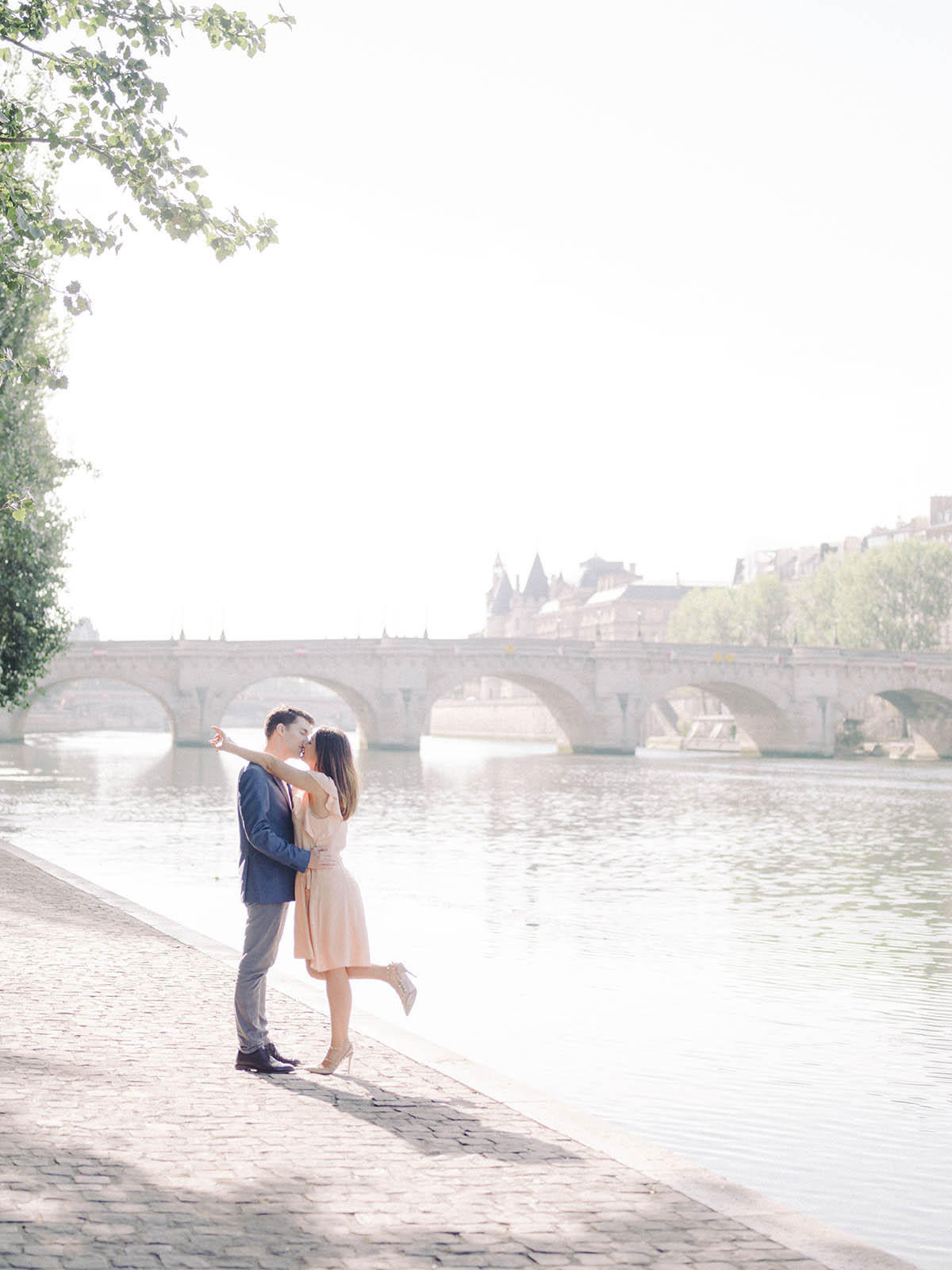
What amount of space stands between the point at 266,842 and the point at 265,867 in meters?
0.27

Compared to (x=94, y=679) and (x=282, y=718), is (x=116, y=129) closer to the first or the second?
(x=282, y=718)

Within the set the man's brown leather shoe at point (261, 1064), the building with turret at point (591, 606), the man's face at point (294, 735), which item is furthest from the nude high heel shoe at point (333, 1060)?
the building with turret at point (591, 606)

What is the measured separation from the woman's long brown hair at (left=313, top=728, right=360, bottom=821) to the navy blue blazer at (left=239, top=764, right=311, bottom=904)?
29 centimetres

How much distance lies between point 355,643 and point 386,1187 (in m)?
75.0

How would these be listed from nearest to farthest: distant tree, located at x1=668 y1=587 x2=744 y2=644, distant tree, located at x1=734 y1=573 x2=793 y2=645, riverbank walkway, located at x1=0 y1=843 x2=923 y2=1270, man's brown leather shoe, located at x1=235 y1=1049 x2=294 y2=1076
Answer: riverbank walkway, located at x1=0 y1=843 x2=923 y2=1270, man's brown leather shoe, located at x1=235 y1=1049 x2=294 y2=1076, distant tree, located at x1=734 y1=573 x2=793 y2=645, distant tree, located at x1=668 y1=587 x2=744 y2=644

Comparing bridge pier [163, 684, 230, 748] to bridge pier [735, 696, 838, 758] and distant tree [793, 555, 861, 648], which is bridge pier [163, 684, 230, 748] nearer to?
bridge pier [735, 696, 838, 758]

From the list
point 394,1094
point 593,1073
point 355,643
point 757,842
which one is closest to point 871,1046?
point 593,1073

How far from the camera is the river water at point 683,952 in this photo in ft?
27.5

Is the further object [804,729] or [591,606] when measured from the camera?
[591,606]

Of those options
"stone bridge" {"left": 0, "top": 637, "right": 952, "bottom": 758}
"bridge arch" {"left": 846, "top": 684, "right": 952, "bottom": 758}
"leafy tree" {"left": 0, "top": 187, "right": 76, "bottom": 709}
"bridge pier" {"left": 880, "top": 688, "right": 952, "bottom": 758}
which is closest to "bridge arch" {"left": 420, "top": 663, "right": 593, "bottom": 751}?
"stone bridge" {"left": 0, "top": 637, "right": 952, "bottom": 758}

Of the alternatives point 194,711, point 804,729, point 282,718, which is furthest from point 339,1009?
point 804,729

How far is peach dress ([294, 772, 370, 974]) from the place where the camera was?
798 centimetres

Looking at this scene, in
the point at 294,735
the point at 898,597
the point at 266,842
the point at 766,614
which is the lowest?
the point at 266,842

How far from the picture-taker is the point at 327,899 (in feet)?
26.4
